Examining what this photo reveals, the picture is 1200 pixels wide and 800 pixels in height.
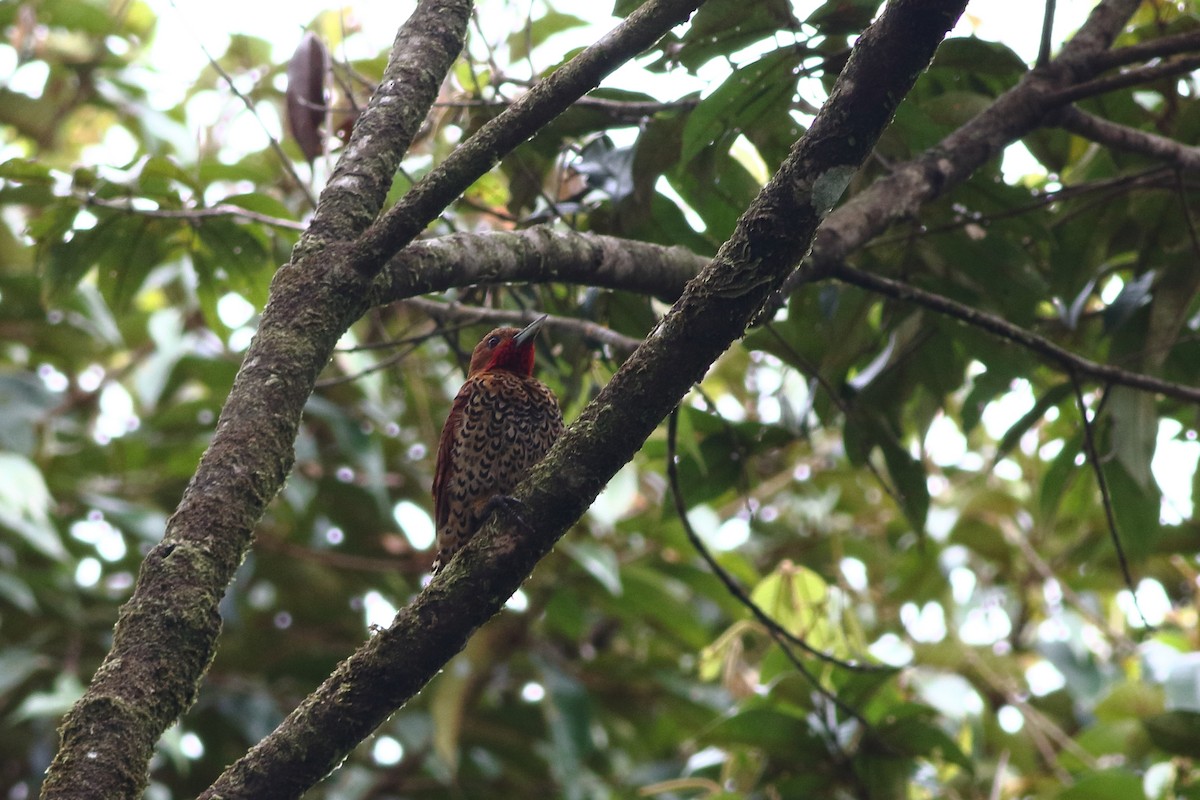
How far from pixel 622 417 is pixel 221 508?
2.18 ft

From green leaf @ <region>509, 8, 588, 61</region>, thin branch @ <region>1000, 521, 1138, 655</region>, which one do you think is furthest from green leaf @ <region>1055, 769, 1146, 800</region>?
green leaf @ <region>509, 8, 588, 61</region>

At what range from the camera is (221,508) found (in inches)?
79.2

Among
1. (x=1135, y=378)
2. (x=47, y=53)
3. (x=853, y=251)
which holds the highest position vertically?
(x=47, y=53)

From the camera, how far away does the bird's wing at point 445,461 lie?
13.1 feet

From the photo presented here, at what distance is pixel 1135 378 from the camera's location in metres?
3.17

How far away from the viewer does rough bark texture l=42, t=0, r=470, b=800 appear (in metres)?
1.77

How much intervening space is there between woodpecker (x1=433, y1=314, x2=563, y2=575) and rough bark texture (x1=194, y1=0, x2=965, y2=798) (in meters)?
1.53

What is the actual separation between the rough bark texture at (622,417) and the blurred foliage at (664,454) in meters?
0.97

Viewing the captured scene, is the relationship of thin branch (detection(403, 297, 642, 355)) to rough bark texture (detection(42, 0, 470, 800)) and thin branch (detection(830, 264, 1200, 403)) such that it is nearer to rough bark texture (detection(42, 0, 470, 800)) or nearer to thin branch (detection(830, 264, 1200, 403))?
thin branch (detection(830, 264, 1200, 403))

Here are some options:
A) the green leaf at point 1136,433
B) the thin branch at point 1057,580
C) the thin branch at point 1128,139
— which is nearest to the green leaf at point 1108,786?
the green leaf at point 1136,433

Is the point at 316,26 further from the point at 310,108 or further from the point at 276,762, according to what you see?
the point at 276,762

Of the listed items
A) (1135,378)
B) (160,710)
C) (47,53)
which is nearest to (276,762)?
(160,710)

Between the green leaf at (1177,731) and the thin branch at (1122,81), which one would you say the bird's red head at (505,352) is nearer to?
the thin branch at (1122,81)

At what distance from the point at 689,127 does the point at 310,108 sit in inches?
46.2
